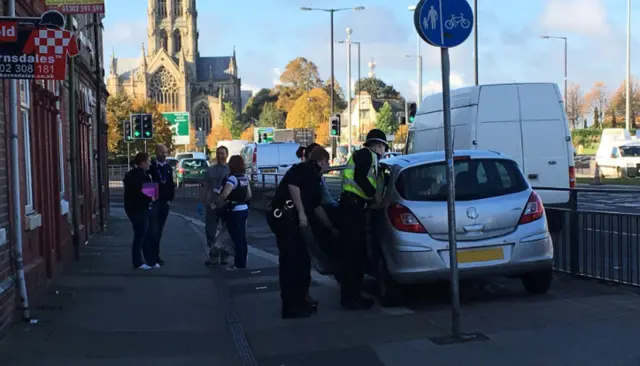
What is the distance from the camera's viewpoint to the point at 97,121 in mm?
21656

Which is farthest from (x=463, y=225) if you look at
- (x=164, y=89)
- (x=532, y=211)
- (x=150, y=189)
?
(x=164, y=89)

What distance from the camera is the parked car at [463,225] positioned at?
27.0 feet

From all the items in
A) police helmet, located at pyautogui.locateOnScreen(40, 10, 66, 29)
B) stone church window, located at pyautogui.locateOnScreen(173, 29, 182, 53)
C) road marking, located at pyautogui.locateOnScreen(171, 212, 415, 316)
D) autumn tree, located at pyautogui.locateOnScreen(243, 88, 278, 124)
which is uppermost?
stone church window, located at pyautogui.locateOnScreen(173, 29, 182, 53)

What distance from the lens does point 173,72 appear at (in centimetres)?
13012

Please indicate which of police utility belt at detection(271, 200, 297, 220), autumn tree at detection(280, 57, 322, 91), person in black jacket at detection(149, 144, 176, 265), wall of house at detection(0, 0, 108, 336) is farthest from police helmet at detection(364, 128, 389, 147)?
A: autumn tree at detection(280, 57, 322, 91)

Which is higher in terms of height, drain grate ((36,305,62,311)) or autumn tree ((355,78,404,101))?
autumn tree ((355,78,404,101))

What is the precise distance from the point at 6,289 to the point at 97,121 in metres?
14.6

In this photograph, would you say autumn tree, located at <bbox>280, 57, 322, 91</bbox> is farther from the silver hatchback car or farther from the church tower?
the silver hatchback car

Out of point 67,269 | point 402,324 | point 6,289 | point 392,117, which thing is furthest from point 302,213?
point 392,117

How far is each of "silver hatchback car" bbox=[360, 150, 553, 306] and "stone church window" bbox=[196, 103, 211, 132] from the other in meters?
129

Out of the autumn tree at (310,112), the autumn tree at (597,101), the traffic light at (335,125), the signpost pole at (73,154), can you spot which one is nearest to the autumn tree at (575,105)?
the autumn tree at (597,101)

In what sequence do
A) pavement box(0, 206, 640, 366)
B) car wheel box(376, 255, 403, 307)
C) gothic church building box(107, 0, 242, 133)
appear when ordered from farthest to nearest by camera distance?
gothic church building box(107, 0, 242, 133), car wheel box(376, 255, 403, 307), pavement box(0, 206, 640, 366)

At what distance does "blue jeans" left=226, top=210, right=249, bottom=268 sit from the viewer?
39.6 ft

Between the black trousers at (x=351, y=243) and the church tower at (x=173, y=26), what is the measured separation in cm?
12650
